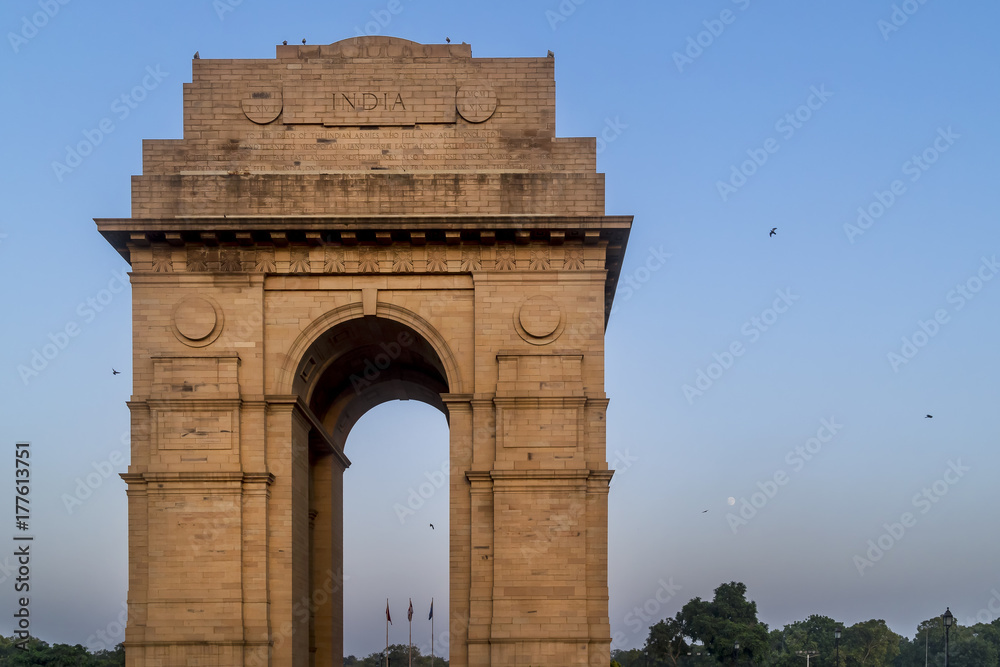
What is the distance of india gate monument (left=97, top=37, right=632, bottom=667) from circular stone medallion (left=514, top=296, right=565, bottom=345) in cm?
5

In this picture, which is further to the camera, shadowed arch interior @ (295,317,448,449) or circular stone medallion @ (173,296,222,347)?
shadowed arch interior @ (295,317,448,449)

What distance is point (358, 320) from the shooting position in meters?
33.1

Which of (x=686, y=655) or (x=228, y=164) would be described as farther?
(x=686, y=655)

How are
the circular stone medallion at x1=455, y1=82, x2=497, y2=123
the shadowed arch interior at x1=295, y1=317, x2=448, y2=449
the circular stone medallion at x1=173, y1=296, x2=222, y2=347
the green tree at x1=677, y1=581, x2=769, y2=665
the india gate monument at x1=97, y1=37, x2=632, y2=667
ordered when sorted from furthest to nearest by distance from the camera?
the green tree at x1=677, y1=581, x2=769, y2=665 < the circular stone medallion at x1=455, y1=82, x2=497, y2=123 < the shadowed arch interior at x1=295, y1=317, x2=448, y2=449 < the circular stone medallion at x1=173, y1=296, x2=222, y2=347 < the india gate monument at x1=97, y1=37, x2=632, y2=667

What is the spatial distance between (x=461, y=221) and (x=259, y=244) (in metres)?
5.60

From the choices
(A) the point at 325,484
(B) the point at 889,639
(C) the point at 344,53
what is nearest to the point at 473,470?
(A) the point at 325,484

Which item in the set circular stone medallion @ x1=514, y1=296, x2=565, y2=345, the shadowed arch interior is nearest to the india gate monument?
circular stone medallion @ x1=514, y1=296, x2=565, y2=345

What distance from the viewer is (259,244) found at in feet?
107

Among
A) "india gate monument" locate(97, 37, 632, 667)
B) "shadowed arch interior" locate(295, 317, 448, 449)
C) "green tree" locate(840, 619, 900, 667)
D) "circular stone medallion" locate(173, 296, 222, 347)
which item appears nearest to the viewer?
"india gate monument" locate(97, 37, 632, 667)

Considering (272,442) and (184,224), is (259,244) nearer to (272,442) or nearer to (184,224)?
(184,224)

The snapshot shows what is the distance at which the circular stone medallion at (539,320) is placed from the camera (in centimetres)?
3231

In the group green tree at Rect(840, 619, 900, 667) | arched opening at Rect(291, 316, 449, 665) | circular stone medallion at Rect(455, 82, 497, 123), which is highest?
circular stone medallion at Rect(455, 82, 497, 123)

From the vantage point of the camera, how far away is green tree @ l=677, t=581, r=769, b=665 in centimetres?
10081

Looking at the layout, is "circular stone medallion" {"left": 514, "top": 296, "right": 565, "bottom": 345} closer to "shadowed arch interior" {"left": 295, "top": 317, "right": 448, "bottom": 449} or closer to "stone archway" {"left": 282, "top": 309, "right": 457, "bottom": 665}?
"shadowed arch interior" {"left": 295, "top": 317, "right": 448, "bottom": 449}
